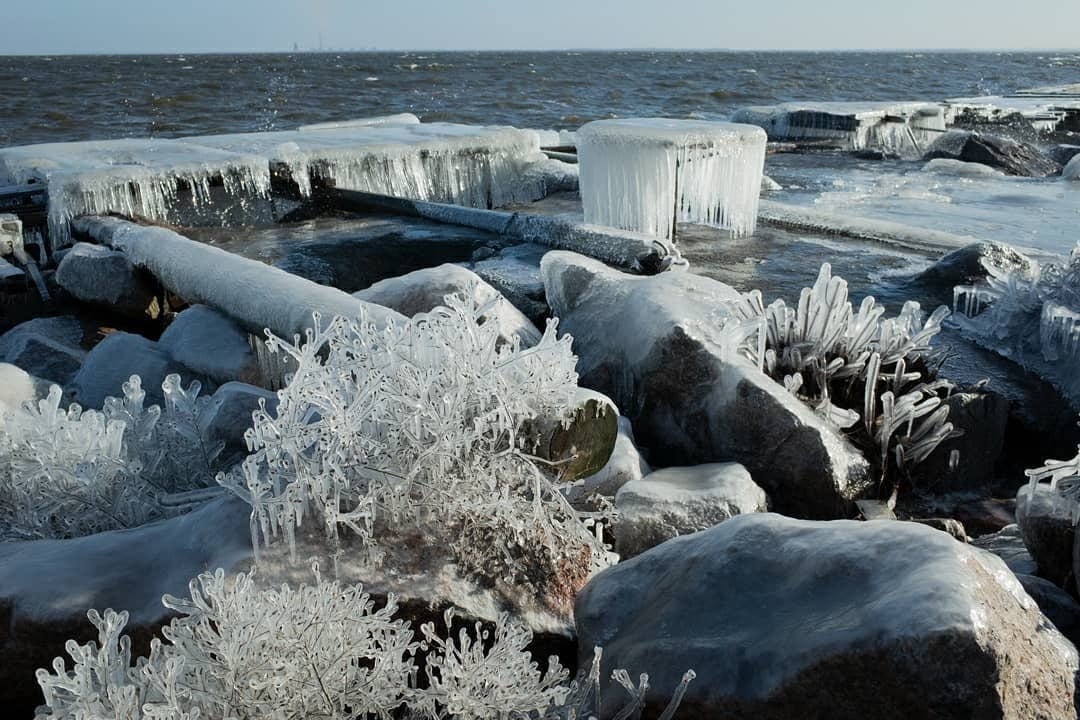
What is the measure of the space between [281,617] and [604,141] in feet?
20.6

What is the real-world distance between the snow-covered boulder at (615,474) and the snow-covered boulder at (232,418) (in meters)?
1.15

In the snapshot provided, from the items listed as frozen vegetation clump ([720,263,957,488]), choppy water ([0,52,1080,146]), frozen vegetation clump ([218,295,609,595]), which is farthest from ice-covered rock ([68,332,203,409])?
choppy water ([0,52,1080,146])

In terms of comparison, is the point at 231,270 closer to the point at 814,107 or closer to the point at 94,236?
the point at 94,236

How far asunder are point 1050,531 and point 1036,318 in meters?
2.68

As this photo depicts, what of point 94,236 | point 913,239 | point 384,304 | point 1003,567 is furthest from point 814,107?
point 1003,567

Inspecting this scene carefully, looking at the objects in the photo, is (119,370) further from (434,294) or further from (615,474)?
(615,474)

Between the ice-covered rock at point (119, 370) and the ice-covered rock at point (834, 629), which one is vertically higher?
the ice-covered rock at point (834, 629)

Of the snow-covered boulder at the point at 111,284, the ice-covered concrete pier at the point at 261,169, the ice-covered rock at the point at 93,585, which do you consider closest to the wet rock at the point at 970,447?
the ice-covered rock at the point at 93,585

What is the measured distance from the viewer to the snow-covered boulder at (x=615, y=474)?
3244 mm

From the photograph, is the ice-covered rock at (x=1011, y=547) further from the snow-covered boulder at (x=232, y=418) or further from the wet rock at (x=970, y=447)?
the snow-covered boulder at (x=232, y=418)

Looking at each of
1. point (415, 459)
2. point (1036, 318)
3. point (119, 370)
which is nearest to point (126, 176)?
point (119, 370)

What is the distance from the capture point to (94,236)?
7.91 metres

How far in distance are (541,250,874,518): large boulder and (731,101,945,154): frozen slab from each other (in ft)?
46.0

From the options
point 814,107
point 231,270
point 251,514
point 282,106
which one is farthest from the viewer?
point 282,106
